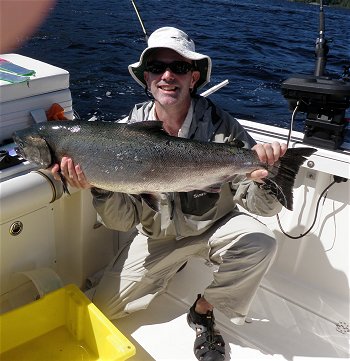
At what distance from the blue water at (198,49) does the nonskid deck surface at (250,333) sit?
4.49m

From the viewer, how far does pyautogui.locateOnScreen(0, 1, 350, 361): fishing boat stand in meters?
2.77

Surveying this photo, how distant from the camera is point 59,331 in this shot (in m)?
2.83

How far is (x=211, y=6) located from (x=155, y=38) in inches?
947

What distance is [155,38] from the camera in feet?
9.12

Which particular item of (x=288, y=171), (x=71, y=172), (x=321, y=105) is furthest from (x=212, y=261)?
(x=321, y=105)

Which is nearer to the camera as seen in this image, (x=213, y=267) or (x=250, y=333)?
(x=250, y=333)

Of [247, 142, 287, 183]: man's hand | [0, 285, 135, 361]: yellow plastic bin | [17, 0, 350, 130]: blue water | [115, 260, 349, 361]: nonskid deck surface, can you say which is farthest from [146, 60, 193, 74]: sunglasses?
[17, 0, 350, 130]: blue water

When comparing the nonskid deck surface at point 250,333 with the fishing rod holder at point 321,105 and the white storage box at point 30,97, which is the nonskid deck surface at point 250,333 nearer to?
the fishing rod holder at point 321,105

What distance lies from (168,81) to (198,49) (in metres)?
12.5

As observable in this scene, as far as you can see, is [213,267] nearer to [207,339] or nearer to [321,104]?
[207,339]

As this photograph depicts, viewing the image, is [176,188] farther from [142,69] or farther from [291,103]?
[291,103]

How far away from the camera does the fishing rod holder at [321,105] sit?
10.6 feet

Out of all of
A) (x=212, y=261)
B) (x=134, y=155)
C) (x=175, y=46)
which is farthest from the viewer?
(x=212, y=261)

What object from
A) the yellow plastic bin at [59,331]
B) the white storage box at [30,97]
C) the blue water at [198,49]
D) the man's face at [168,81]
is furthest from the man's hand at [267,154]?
the blue water at [198,49]
